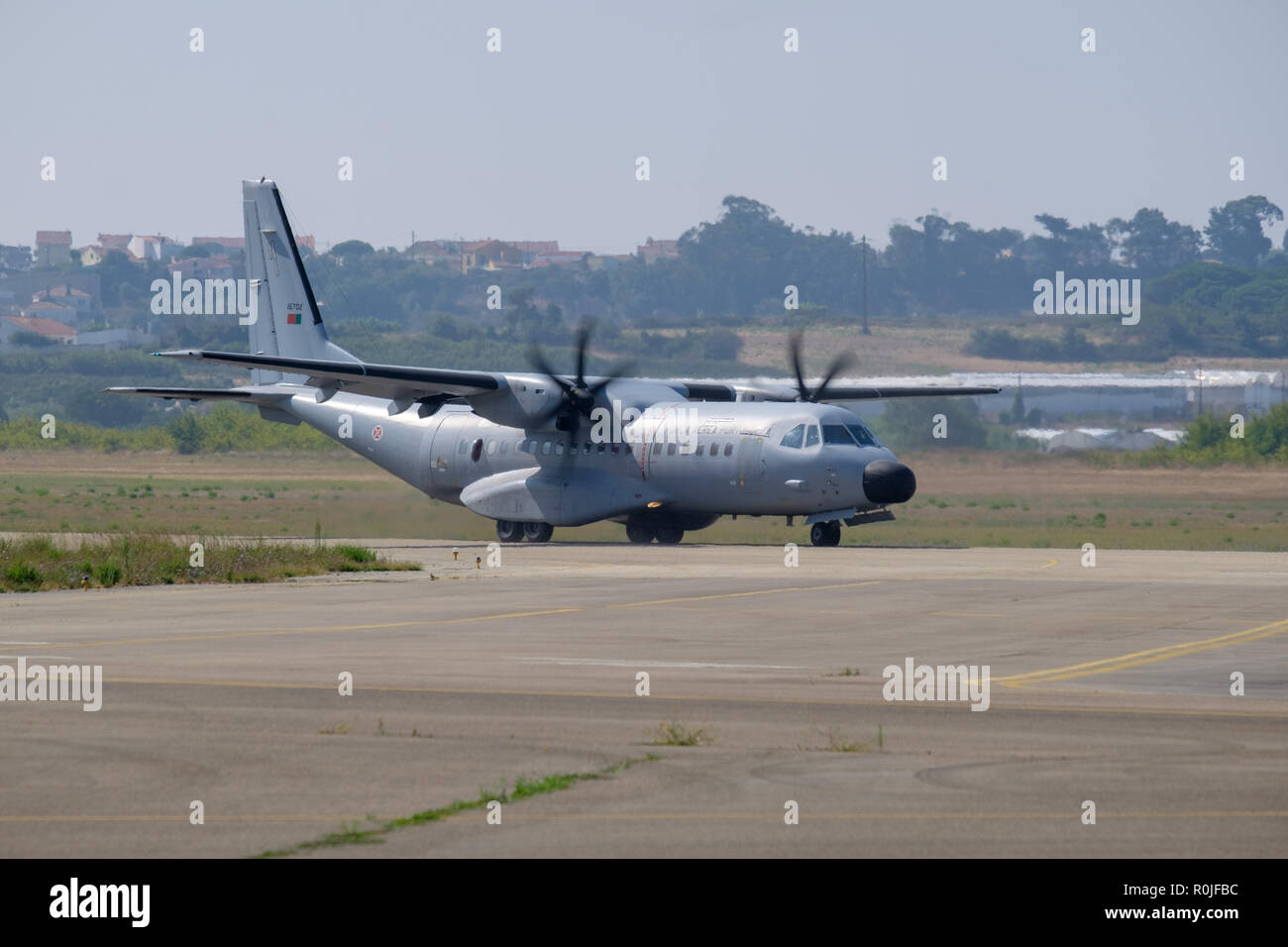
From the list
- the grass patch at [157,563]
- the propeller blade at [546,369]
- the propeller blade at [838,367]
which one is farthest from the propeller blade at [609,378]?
the grass patch at [157,563]

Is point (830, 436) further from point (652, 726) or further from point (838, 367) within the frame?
point (652, 726)

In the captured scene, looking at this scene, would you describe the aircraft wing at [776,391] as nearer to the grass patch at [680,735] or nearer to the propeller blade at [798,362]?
the propeller blade at [798,362]

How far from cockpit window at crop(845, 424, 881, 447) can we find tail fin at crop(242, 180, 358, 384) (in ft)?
47.4

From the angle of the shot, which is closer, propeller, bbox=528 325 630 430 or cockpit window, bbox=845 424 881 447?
cockpit window, bbox=845 424 881 447

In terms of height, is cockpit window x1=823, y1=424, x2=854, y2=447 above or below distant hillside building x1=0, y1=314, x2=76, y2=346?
below

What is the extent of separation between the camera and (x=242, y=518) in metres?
48.2

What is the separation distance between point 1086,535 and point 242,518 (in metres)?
23.2

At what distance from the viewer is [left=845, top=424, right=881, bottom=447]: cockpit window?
3534cm

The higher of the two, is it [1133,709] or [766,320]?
[766,320]

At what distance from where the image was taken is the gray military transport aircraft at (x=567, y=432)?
1385 inches

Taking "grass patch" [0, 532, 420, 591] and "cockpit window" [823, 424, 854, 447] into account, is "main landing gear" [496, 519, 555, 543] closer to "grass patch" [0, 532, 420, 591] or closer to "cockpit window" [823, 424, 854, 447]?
"cockpit window" [823, 424, 854, 447]

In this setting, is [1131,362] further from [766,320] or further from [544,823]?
[544,823]

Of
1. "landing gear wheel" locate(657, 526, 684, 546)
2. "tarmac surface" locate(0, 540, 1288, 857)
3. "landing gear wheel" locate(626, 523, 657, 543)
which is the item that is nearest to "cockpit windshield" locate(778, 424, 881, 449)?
"landing gear wheel" locate(657, 526, 684, 546)
